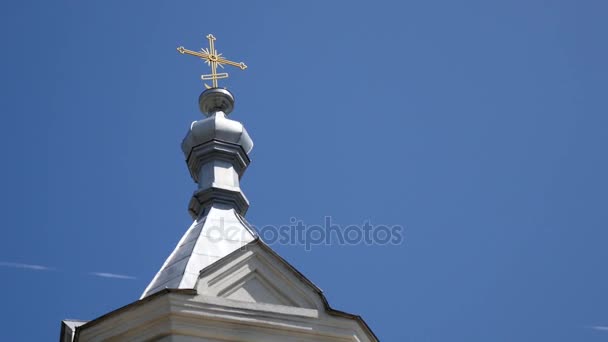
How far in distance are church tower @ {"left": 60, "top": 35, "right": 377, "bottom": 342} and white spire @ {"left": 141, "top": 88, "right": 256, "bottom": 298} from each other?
0.8 inches

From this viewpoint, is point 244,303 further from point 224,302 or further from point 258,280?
point 258,280

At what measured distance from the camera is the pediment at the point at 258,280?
1156 centimetres

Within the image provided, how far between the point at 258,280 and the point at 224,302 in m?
0.73

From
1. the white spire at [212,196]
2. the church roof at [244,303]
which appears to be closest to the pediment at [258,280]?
the church roof at [244,303]

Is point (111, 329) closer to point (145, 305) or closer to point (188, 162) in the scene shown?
point (145, 305)

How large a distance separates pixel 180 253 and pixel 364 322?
7.17ft

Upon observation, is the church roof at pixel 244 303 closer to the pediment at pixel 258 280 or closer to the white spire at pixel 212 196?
the pediment at pixel 258 280

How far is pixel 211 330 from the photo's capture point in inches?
434

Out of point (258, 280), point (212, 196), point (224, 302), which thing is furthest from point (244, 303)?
point (212, 196)

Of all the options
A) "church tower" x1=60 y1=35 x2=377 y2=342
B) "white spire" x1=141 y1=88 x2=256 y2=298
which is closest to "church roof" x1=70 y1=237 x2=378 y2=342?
"church tower" x1=60 y1=35 x2=377 y2=342

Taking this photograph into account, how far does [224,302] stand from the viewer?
1121 centimetres

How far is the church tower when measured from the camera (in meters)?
11.0

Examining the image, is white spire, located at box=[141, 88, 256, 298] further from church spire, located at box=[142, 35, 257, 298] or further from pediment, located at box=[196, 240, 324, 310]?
pediment, located at box=[196, 240, 324, 310]

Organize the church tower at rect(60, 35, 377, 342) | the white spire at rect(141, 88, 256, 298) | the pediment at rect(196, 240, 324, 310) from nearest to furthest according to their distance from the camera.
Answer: the church tower at rect(60, 35, 377, 342) → the pediment at rect(196, 240, 324, 310) → the white spire at rect(141, 88, 256, 298)
